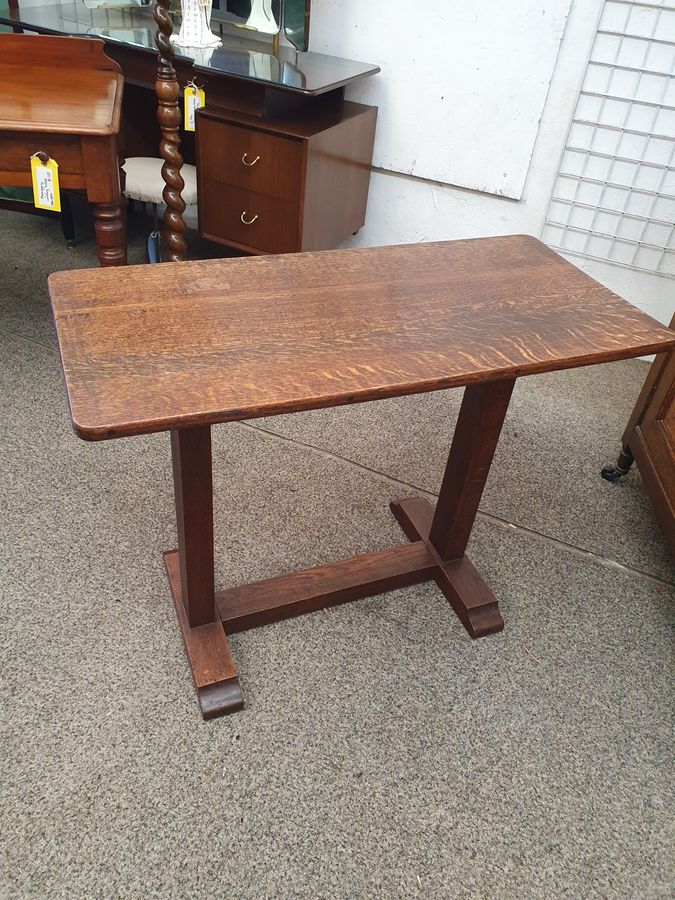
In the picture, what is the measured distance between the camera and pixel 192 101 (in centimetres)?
238

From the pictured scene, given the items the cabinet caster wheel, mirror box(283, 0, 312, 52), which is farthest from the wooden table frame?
mirror box(283, 0, 312, 52)

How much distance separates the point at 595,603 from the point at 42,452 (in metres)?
1.47

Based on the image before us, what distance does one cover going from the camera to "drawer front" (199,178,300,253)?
246cm

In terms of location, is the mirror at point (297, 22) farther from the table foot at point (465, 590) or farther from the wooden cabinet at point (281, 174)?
the table foot at point (465, 590)

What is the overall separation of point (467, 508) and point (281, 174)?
137 centimetres

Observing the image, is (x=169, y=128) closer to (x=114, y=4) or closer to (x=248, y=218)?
(x=248, y=218)

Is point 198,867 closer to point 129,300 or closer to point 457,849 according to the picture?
point 457,849

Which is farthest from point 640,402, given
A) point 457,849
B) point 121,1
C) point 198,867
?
point 121,1

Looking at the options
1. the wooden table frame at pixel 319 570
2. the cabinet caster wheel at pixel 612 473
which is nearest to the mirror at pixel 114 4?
the wooden table frame at pixel 319 570

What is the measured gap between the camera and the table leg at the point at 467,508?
1.46m

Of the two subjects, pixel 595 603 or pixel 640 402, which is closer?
pixel 595 603

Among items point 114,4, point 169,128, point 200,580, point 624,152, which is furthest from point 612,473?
point 114,4

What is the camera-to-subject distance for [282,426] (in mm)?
2193

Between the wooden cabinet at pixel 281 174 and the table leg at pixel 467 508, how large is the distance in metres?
1.21
